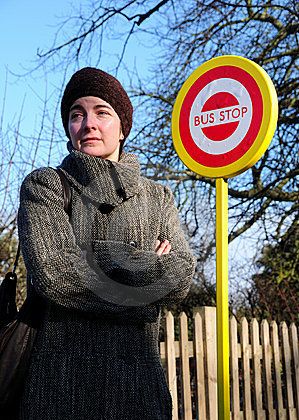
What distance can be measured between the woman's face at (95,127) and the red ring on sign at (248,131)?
0.36 meters

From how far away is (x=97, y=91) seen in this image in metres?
2.13

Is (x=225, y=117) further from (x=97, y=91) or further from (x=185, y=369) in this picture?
(x=185, y=369)

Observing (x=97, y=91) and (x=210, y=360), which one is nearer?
(x=97, y=91)

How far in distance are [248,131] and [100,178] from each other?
1.87 ft

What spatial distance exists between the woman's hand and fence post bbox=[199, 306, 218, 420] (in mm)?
3054

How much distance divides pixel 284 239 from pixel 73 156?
6736 mm

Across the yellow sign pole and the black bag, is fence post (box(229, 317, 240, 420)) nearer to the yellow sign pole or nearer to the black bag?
the yellow sign pole

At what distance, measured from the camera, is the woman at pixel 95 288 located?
1.85 meters

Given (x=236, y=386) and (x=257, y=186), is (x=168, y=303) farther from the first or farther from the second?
(x=257, y=186)

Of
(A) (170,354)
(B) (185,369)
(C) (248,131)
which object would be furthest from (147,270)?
(B) (185,369)

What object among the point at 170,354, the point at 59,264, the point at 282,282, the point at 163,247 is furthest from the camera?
the point at 282,282

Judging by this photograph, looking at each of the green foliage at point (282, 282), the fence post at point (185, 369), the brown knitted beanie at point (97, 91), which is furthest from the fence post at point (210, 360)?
the green foliage at point (282, 282)

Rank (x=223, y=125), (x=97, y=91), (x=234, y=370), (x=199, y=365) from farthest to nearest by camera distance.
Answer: (x=234, y=370) < (x=199, y=365) < (x=223, y=125) < (x=97, y=91)

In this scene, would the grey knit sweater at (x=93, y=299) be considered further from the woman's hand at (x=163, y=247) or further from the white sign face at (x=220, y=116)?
the white sign face at (x=220, y=116)
